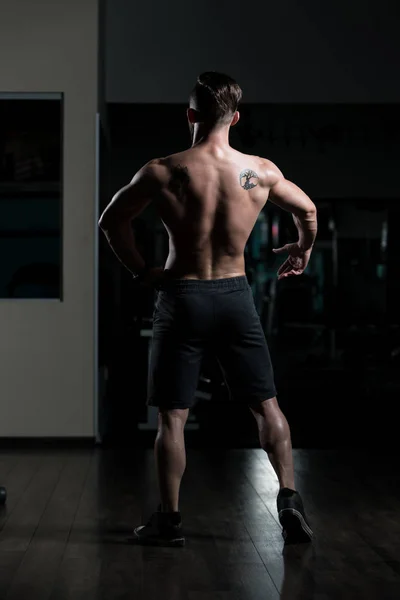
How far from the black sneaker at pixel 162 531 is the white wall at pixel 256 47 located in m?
2.74

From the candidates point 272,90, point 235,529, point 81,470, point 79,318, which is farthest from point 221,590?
point 272,90

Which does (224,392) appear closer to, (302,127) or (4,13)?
(302,127)

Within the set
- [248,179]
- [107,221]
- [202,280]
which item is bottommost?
[202,280]

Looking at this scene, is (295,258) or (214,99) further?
(295,258)

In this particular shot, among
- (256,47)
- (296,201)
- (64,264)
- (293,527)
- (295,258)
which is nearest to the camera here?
(293,527)

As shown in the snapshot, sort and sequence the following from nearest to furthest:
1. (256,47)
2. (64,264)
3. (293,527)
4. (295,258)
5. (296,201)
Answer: (293,527), (296,201), (295,258), (64,264), (256,47)

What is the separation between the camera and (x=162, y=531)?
273 cm

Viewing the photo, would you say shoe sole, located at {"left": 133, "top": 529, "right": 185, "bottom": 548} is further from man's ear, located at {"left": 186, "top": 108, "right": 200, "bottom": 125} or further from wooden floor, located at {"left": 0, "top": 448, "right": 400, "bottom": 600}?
man's ear, located at {"left": 186, "top": 108, "right": 200, "bottom": 125}

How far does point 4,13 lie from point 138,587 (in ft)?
10.7

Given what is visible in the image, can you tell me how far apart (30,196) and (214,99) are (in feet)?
7.23

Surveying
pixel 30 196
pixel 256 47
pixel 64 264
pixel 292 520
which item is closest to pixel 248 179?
pixel 292 520

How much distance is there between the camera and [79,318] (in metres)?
4.62

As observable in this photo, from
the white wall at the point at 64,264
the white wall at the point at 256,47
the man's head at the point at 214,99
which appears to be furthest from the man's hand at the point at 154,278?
the white wall at the point at 256,47

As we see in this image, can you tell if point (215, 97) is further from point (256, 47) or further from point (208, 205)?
point (256, 47)
